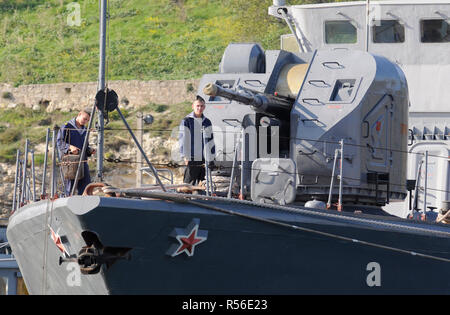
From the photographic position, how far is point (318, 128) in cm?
1270

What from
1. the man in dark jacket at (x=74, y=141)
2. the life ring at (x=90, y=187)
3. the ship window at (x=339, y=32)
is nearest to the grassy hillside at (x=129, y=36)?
the ship window at (x=339, y=32)

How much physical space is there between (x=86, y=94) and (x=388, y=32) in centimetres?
2751

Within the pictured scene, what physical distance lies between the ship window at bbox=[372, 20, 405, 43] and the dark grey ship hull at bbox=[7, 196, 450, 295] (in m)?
6.42

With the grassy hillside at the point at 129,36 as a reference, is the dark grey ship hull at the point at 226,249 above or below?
below

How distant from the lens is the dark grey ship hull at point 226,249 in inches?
412

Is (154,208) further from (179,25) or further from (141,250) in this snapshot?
(179,25)

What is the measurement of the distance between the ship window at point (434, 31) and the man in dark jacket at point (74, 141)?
7.90 metres

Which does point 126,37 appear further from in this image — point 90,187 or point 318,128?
point 90,187

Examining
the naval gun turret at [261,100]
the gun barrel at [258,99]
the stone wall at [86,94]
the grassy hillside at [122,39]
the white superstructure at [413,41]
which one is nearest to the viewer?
the gun barrel at [258,99]

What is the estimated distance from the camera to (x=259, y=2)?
47.4 meters

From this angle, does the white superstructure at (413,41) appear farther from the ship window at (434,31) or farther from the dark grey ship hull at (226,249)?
the dark grey ship hull at (226,249)

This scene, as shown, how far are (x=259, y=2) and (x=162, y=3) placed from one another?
714 centimetres
